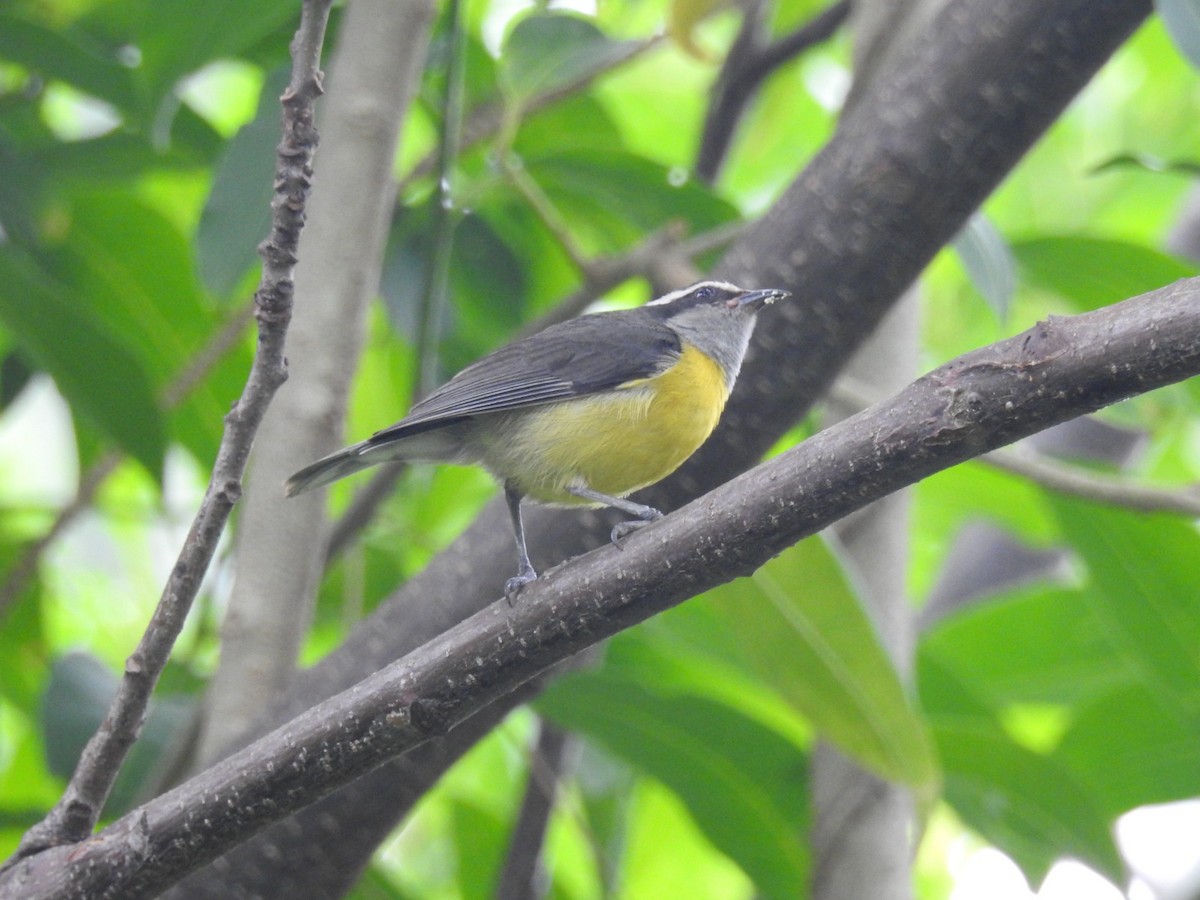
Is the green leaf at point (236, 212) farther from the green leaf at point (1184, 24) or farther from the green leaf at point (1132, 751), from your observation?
the green leaf at point (1132, 751)

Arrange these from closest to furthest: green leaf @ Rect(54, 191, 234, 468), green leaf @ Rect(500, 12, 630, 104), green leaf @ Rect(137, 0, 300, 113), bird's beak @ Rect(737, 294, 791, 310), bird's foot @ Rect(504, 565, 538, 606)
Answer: bird's foot @ Rect(504, 565, 538, 606)
bird's beak @ Rect(737, 294, 791, 310)
green leaf @ Rect(137, 0, 300, 113)
green leaf @ Rect(500, 12, 630, 104)
green leaf @ Rect(54, 191, 234, 468)

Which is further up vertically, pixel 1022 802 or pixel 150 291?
pixel 150 291

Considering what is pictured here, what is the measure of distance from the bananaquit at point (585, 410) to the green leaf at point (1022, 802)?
1232mm

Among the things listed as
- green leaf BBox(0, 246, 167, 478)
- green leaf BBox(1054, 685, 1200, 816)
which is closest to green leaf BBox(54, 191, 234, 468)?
green leaf BBox(0, 246, 167, 478)

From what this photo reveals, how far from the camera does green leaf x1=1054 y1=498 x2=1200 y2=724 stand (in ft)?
12.5

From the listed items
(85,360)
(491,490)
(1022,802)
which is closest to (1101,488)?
(1022,802)

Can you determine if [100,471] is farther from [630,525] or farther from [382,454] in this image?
[630,525]

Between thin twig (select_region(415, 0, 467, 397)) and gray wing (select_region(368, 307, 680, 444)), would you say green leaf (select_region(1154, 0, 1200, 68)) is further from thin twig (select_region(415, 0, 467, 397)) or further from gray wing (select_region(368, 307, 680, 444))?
thin twig (select_region(415, 0, 467, 397))

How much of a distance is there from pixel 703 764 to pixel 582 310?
54.8 inches

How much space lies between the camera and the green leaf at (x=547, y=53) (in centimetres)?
392

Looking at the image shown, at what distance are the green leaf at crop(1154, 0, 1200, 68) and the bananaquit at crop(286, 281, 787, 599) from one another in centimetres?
92

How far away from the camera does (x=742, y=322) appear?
10.9 ft

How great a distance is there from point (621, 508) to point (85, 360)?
1886 millimetres

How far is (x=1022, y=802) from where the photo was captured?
3.60 m
